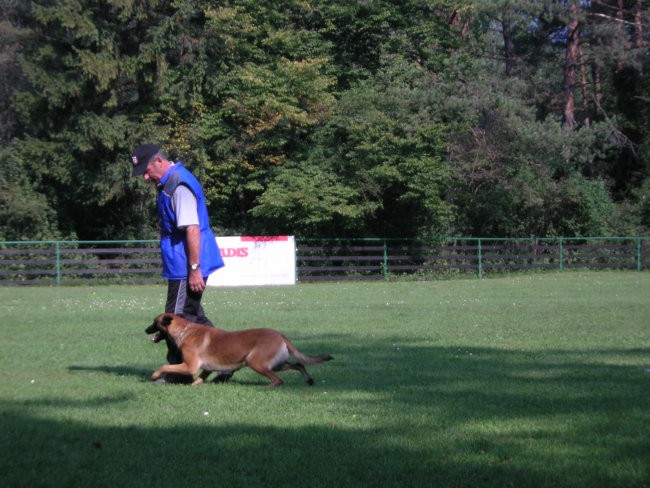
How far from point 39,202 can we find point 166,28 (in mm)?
9360

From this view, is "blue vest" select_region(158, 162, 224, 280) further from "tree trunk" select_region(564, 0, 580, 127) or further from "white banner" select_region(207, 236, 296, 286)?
"tree trunk" select_region(564, 0, 580, 127)

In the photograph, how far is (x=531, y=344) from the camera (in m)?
11.5

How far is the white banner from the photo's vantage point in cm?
3161

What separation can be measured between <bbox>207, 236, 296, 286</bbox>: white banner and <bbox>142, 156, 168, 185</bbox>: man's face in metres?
22.7

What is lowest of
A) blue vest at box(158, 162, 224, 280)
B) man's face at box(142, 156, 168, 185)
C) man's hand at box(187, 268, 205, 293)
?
man's hand at box(187, 268, 205, 293)

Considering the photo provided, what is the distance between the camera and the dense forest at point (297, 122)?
1387 inches

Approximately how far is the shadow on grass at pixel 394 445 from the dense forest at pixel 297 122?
90.0ft

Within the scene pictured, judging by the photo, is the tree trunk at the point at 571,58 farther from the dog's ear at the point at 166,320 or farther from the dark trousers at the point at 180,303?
the dog's ear at the point at 166,320

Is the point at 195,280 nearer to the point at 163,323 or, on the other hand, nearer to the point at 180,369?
the point at 163,323

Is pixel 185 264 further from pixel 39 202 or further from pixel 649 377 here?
pixel 39 202

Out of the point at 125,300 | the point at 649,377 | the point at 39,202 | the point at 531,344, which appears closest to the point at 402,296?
the point at 125,300

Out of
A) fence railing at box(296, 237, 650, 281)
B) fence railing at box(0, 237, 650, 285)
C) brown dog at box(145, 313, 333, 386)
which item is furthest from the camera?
fence railing at box(296, 237, 650, 281)

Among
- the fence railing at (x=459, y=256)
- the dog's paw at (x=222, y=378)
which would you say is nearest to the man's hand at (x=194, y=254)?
the dog's paw at (x=222, y=378)

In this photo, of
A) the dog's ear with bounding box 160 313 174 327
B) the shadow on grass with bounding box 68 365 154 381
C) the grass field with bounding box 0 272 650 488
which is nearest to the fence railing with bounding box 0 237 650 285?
the grass field with bounding box 0 272 650 488
